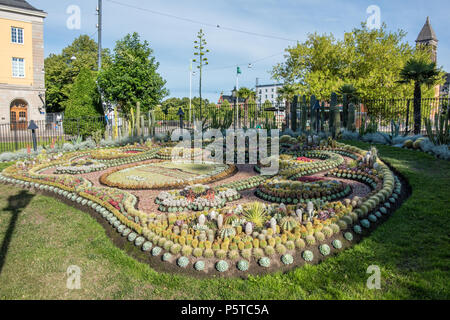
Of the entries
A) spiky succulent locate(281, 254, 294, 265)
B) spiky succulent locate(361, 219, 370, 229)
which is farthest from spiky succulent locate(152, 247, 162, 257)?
spiky succulent locate(361, 219, 370, 229)

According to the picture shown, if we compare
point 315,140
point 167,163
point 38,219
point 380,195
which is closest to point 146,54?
point 167,163

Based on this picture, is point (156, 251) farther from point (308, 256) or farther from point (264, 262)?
point (308, 256)

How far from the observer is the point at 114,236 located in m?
4.91

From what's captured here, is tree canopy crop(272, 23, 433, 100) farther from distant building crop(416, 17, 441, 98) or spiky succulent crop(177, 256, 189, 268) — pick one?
distant building crop(416, 17, 441, 98)

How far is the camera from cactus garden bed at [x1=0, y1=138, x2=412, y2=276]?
12.9 ft

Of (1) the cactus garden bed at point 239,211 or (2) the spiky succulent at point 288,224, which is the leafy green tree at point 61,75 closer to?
(1) the cactus garden bed at point 239,211

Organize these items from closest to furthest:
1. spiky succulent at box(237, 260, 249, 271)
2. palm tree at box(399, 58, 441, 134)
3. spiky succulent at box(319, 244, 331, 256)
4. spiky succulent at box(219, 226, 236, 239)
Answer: spiky succulent at box(237, 260, 249, 271) < spiky succulent at box(319, 244, 331, 256) < spiky succulent at box(219, 226, 236, 239) < palm tree at box(399, 58, 441, 134)

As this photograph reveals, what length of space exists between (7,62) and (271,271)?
36611mm

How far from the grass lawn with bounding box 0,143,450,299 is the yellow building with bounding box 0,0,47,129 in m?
30.8

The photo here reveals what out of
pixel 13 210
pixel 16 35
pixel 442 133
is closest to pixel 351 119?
pixel 442 133

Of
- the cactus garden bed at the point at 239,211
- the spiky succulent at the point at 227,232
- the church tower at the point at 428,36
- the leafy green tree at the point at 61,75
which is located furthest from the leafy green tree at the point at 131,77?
the church tower at the point at 428,36

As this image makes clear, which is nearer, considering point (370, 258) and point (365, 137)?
point (370, 258)

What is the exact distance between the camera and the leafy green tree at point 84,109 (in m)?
19.1
